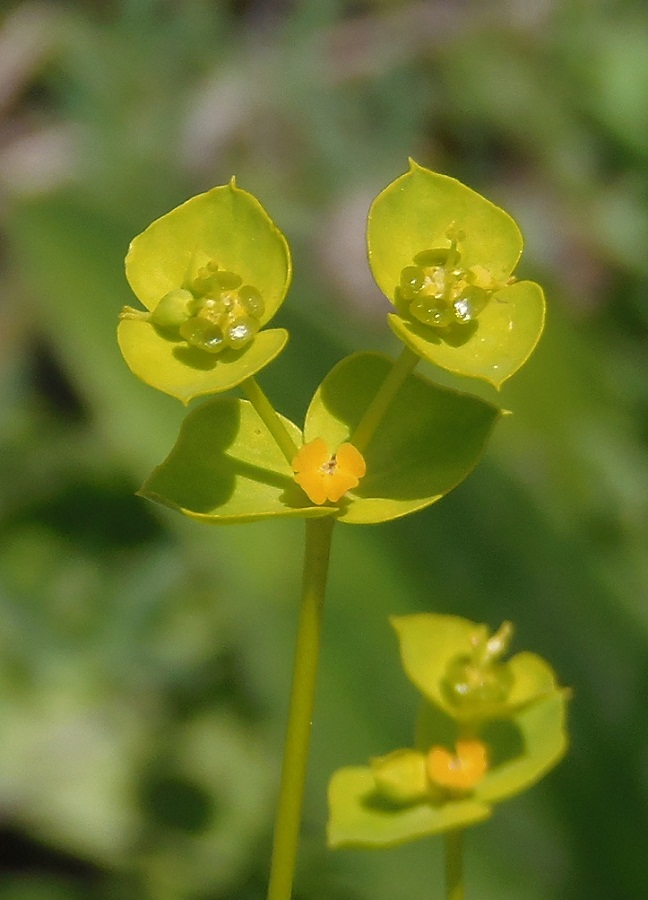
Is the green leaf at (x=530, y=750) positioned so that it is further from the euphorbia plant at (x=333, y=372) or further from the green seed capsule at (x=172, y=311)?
the green seed capsule at (x=172, y=311)

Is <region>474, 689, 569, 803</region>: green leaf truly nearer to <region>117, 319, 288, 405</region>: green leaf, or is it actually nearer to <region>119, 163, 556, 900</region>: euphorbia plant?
<region>119, 163, 556, 900</region>: euphorbia plant

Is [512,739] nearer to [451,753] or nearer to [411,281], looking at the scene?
[451,753]

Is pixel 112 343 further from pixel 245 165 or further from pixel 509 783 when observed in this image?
pixel 509 783

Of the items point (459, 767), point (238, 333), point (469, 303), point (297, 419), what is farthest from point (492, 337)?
point (297, 419)

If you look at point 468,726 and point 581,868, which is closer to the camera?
point 468,726

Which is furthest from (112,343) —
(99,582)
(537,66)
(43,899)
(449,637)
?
(537,66)

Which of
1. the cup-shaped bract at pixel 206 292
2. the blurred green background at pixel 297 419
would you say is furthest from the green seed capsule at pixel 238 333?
the blurred green background at pixel 297 419

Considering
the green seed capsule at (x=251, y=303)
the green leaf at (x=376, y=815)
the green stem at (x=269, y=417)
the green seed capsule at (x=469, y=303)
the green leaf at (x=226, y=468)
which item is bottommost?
the green leaf at (x=376, y=815)

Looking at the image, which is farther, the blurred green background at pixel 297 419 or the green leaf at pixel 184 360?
the blurred green background at pixel 297 419
